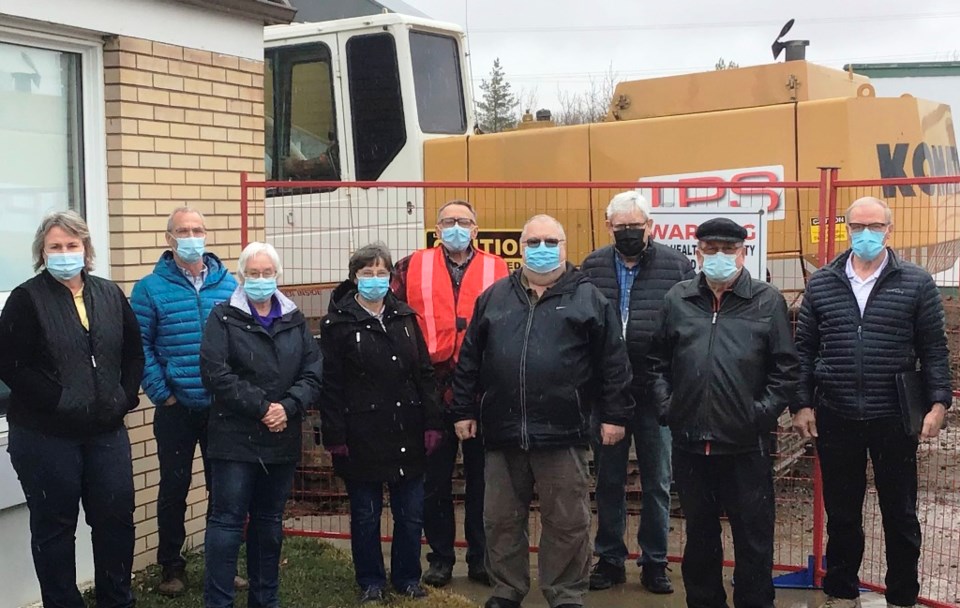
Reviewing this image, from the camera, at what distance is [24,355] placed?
156 inches

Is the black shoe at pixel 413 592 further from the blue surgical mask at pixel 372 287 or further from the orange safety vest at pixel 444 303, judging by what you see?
the blue surgical mask at pixel 372 287

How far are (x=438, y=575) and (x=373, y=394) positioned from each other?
1117mm

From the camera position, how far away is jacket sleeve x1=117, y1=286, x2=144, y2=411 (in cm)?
424

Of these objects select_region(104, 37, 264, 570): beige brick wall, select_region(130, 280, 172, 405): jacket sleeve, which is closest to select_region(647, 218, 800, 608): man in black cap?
select_region(130, 280, 172, 405): jacket sleeve

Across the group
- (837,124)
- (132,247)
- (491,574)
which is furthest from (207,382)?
(837,124)

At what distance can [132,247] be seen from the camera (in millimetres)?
5062

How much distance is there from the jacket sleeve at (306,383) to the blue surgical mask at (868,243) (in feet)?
7.99

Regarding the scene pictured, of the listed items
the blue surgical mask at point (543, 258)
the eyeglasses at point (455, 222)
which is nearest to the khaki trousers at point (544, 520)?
the blue surgical mask at point (543, 258)

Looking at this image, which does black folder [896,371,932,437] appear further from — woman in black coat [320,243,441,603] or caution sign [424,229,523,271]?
caution sign [424,229,523,271]

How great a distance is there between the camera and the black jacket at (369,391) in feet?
15.0

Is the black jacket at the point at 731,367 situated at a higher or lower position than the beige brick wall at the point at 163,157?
lower

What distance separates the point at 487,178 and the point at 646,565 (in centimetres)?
340

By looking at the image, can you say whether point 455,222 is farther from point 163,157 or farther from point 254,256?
point 163,157

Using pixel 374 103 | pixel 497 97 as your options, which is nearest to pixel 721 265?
pixel 374 103
